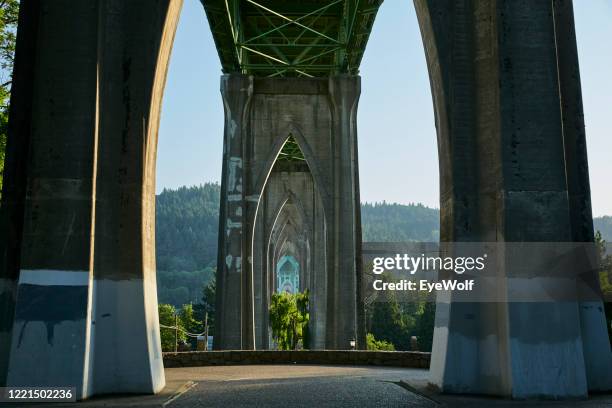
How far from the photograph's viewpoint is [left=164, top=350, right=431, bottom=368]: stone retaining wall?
18.8 metres

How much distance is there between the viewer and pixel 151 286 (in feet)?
34.9

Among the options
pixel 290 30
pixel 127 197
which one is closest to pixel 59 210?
pixel 127 197

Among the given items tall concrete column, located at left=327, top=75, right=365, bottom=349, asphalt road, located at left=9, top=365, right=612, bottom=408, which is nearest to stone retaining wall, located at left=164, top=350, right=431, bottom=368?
asphalt road, located at left=9, top=365, right=612, bottom=408

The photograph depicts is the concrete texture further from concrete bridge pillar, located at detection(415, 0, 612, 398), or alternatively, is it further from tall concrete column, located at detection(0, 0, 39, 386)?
concrete bridge pillar, located at detection(415, 0, 612, 398)

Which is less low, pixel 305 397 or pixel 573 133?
pixel 573 133

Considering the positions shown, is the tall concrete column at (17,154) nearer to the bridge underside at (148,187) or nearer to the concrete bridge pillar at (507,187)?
the bridge underside at (148,187)

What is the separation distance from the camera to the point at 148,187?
1077cm

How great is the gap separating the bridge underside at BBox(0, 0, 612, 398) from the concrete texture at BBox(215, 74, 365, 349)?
19937 millimetres

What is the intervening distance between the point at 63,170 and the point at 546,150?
7041mm

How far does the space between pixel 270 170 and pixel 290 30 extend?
7.19 m

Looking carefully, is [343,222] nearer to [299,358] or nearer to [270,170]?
[270,170]

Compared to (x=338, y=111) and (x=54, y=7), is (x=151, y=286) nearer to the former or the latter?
(x=54, y=7)

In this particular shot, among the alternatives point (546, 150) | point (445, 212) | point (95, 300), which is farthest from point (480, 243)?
point (95, 300)

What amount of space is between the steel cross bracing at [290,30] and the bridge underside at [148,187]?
60.1 ft
